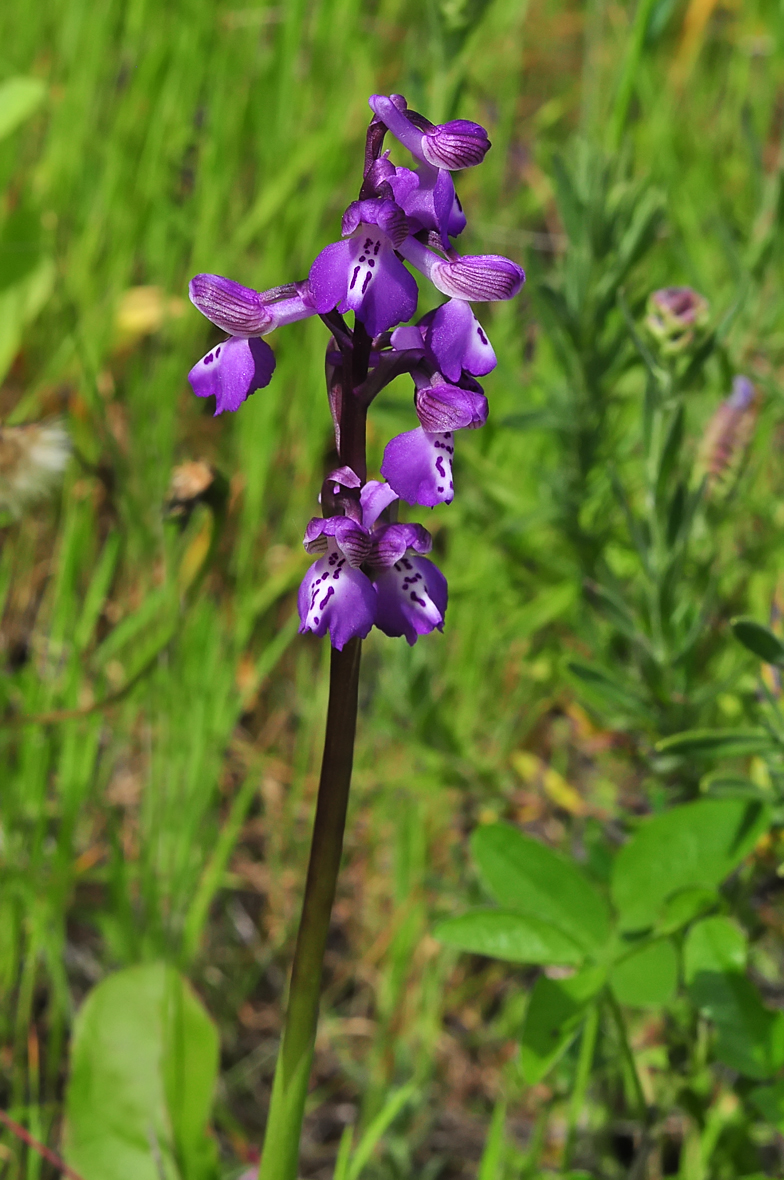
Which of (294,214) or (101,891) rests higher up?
(294,214)

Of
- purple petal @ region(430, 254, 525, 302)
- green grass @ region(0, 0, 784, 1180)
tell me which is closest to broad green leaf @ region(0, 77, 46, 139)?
green grass @ region(0, 0, 784, 1180)

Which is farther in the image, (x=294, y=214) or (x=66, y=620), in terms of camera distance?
(x=294, y=214)

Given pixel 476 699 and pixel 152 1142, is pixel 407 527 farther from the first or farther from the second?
pixel 476 699

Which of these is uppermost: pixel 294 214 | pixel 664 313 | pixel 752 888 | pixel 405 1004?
pixel 294 214

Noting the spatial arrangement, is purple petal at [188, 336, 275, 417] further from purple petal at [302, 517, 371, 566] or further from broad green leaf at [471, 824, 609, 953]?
broad green leaf at [471, 824, 609, 953]

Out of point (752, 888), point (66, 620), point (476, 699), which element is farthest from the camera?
point (476, 699)

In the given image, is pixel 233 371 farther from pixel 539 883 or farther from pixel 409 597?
pixel 539 883

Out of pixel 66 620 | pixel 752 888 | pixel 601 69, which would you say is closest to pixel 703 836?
pixel 752 888
